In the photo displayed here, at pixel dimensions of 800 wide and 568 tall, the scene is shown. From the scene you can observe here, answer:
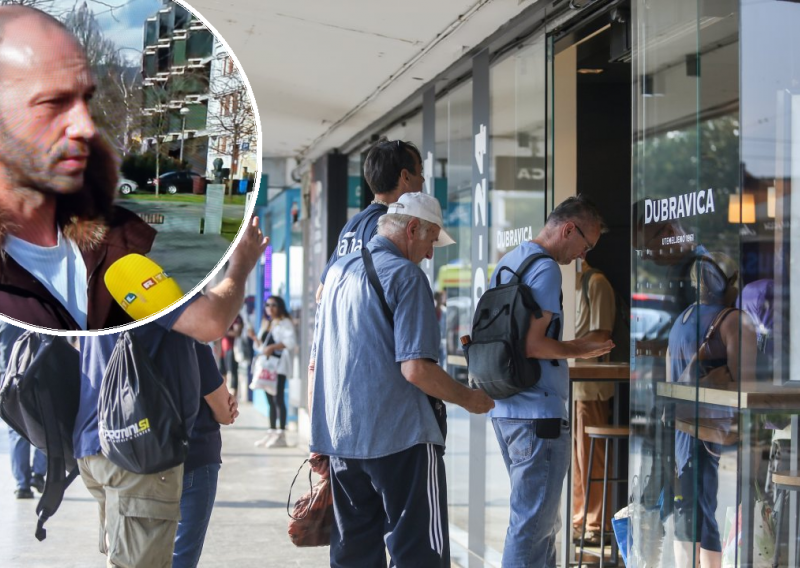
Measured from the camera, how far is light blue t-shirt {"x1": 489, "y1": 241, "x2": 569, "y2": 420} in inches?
153

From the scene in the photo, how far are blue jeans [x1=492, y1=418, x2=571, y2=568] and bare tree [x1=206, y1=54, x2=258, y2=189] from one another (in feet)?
6.64

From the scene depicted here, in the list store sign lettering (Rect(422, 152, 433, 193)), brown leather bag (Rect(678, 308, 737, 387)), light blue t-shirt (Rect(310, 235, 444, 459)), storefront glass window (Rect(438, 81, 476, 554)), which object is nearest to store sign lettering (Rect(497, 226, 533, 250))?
storefront glass window (Rect(438, 81, 476, 554))

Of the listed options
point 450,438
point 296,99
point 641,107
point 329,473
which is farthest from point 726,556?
point 296,99

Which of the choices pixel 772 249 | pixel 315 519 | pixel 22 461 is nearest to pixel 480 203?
pixel 772 249

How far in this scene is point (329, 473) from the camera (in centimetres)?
347

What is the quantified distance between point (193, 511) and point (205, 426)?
0.32 meters

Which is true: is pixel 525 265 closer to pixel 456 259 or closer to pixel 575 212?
pixel 575 212

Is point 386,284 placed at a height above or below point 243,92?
below

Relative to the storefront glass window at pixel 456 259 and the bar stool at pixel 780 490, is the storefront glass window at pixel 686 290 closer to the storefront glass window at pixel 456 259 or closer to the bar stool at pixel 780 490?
the bar stool at pixel 780 490

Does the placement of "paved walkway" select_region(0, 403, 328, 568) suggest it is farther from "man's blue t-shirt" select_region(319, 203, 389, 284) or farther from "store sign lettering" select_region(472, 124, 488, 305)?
"man's blue t-shirt" select_region(319, 203, 389, 284)

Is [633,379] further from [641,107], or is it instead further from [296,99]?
[296,99]

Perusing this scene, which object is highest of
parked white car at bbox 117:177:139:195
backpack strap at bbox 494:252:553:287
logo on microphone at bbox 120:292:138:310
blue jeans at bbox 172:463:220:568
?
parked white car at bbox 117:177:139:195

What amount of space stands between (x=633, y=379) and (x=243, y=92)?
2387mm

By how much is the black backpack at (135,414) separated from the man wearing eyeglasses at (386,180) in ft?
3.61
